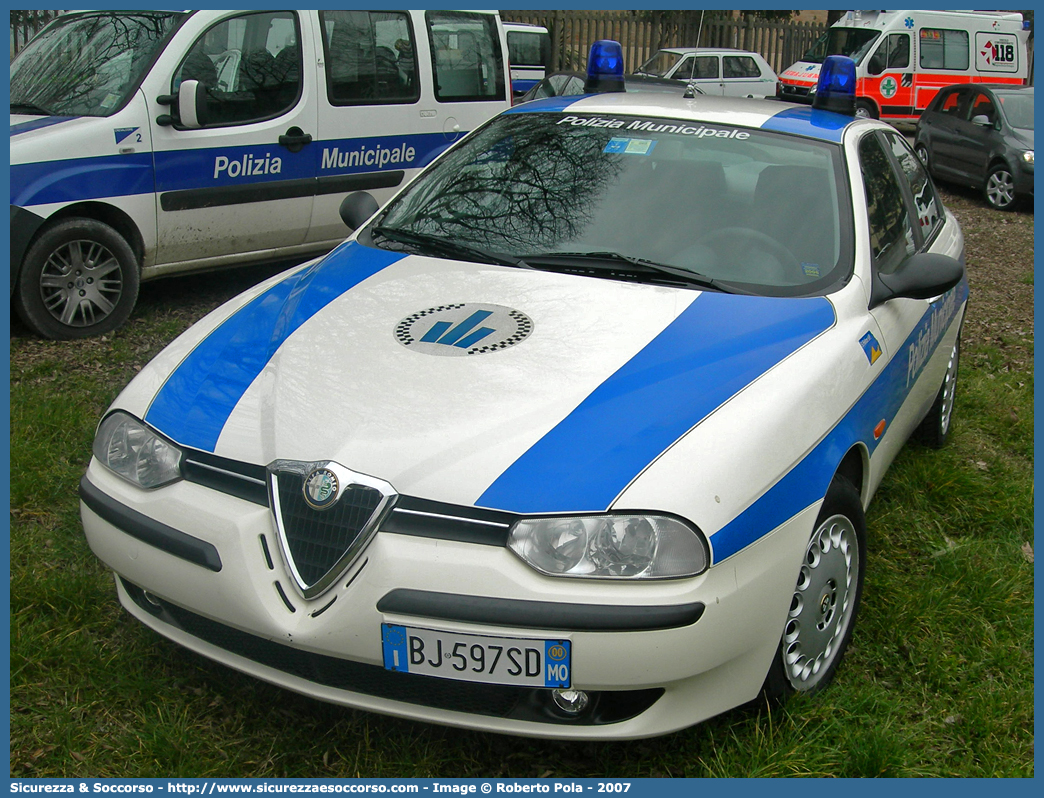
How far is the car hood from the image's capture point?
92.5 inches

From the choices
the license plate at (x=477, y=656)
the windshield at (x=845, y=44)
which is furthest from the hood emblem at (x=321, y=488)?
the windshield at (x=845, y=44)

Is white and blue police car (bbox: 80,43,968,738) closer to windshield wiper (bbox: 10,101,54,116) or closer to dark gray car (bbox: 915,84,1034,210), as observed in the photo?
windshield wiper (bbox: 10,101,54,116)

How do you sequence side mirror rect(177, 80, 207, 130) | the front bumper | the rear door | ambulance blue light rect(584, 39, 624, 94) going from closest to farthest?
the front bumper < ambulance blue light rect(584, 39, 624, 94) < side mirror rect(177, 80, 207, 130) < the rear door

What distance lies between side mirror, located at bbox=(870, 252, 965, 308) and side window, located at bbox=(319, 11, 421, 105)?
421cm

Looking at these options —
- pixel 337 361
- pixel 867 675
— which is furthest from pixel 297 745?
pixel 867 675

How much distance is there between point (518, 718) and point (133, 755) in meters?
1.01

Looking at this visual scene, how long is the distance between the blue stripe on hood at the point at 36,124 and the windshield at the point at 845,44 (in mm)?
15374

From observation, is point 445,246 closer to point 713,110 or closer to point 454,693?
point 713,110

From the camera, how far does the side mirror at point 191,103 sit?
18.2 feet

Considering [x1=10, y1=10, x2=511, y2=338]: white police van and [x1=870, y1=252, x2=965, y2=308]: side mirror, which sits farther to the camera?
[x1=10, y1=10, x2=511, y2=338]: white police van

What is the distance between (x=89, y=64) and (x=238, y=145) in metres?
0.92

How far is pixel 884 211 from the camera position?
3.65 m

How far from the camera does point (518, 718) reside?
7.75 ft

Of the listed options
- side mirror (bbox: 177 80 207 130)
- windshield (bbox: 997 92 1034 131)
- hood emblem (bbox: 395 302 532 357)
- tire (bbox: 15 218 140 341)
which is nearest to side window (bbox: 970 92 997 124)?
windshield (bbox: 997 92 1034 131)
